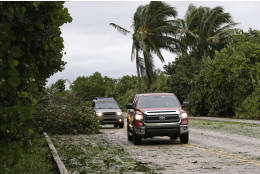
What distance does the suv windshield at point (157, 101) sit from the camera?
677 inches

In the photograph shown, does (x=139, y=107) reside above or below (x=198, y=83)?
below

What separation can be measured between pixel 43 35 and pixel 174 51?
129 ft

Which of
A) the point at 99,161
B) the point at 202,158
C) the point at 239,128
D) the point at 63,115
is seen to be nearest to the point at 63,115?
the point at 63,115

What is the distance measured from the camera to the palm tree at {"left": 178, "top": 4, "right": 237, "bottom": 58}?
166ft

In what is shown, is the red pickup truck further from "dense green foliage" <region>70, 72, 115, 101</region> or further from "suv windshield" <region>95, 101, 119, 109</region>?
"dense green foliage" <region>70, 72, 115, 101</region>

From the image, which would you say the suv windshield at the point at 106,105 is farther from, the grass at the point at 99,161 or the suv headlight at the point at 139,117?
the grass at the point at 99,161

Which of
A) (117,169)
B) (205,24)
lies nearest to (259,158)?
(117,169)

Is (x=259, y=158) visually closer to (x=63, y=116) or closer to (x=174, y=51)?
(x=63, y=116)

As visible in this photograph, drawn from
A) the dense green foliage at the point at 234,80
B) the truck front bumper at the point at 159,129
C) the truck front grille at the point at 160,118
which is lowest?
the truck front bumper at the point at 159,129

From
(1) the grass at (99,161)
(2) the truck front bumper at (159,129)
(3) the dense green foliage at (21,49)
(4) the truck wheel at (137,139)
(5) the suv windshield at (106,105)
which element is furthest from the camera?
(5) the suv windshield at (106,105)

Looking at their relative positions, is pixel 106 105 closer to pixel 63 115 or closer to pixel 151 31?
pixel 63 115

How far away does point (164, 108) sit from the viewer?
16.6 meters

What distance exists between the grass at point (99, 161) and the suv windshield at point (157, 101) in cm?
235

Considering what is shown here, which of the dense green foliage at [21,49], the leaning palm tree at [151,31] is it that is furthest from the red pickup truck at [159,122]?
the leaning palm tree at [151,31]
